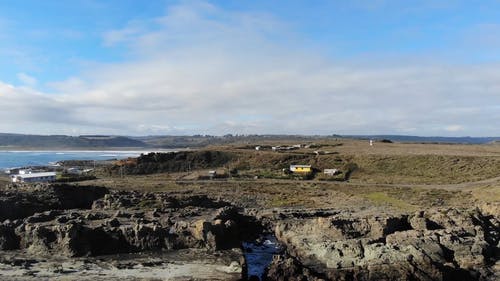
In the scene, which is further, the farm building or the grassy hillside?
the farm building

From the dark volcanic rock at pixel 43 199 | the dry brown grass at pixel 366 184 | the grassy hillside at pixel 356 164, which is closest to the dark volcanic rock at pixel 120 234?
the dark volcanic rock at pixel 43 199

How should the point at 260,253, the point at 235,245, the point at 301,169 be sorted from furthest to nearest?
the point at 301,169 → the point at 235,245 → the point at 260,253

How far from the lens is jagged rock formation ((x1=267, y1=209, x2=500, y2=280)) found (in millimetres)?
29312

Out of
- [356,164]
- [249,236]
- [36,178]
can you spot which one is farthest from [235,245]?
[36,178]

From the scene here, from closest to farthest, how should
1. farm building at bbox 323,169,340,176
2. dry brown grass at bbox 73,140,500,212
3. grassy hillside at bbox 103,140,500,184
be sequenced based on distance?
dry brown grass at bbox 73,140,500,212
grassy hillside at bbox 103,140,500,184
farm building at bbox 323,169,340,176

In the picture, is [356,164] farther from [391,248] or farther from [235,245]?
[391,248]

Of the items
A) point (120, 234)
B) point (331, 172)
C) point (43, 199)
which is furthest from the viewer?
point (331, 172)

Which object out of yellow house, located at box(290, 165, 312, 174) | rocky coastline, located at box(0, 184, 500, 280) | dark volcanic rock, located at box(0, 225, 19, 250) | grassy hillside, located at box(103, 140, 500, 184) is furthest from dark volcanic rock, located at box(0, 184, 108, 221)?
yellow house, located at box(290, 165, 312, 174)

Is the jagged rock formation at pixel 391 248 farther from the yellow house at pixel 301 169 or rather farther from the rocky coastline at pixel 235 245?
the yellow house at pixel 301 169

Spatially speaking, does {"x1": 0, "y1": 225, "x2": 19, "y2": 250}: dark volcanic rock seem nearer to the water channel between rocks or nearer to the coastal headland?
the coastal headland

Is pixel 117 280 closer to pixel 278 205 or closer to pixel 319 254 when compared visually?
pixel 319 254

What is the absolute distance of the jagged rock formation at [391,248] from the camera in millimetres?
29312

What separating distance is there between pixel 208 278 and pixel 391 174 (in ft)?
193

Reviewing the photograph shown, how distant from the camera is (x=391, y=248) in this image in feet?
104
